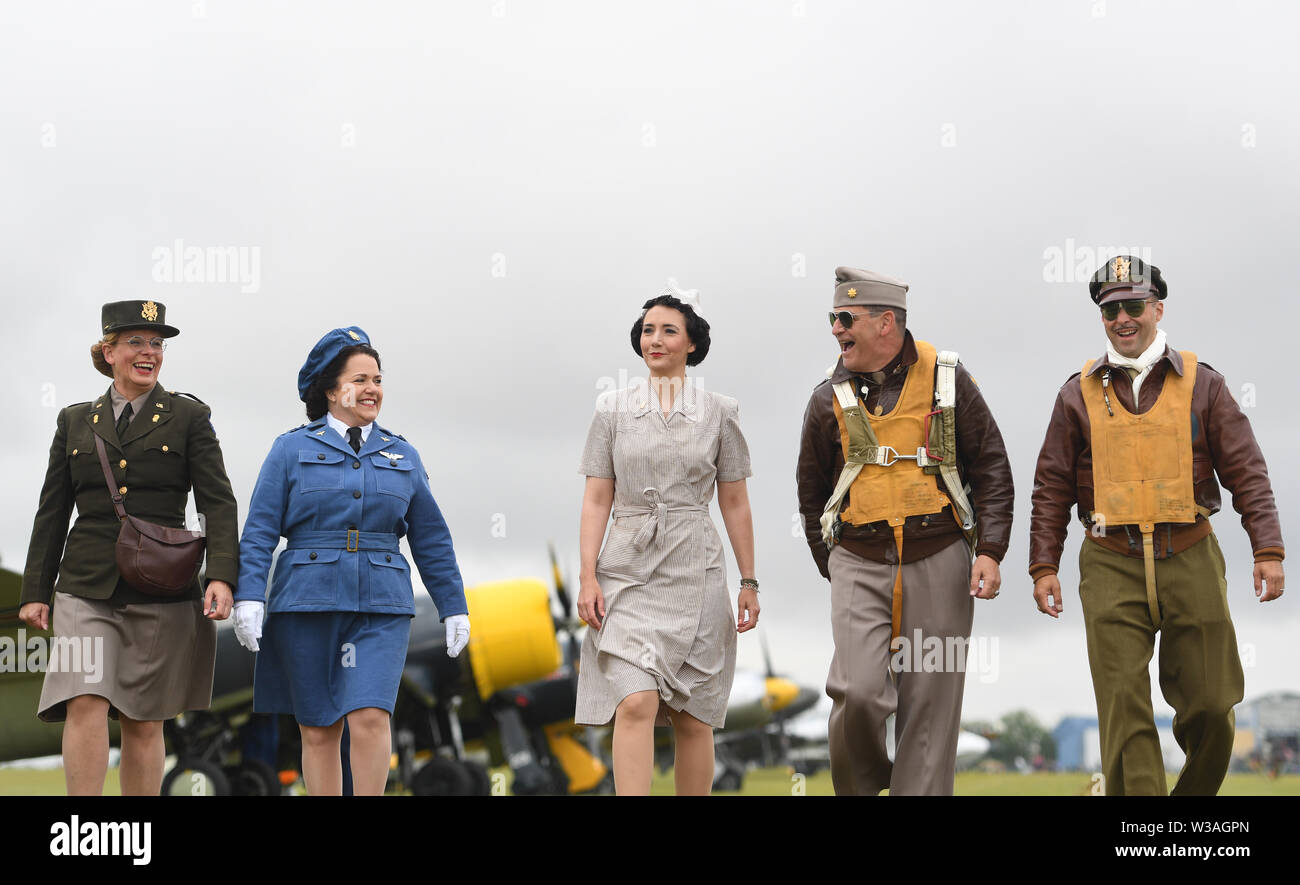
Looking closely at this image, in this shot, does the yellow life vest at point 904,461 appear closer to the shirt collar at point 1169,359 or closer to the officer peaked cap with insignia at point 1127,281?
the shirt collar at point 1169,359

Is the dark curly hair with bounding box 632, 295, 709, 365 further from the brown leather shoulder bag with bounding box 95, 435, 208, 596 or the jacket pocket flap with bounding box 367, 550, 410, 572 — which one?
the brown leather shoulder bag with bounding box 95, 435, 208, 596

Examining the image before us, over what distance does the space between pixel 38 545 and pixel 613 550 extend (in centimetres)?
244

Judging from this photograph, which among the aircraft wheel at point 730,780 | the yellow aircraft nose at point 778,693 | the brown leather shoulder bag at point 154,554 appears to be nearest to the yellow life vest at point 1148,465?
the brown leather shoulder bag at point 154,554

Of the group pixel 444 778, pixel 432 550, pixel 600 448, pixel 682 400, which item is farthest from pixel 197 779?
pixel 682 400

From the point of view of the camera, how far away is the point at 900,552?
5043 millimetres

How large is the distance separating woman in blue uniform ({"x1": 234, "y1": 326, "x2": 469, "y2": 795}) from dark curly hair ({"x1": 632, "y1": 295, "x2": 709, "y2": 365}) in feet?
3.60

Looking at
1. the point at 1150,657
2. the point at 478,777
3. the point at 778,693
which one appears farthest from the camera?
the point at 778,693

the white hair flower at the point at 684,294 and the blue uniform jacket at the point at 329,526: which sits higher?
the white hair flower at the point at 684,294

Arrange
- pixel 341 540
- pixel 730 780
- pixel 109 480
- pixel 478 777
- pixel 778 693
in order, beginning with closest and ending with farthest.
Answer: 1. pixel 341 540
2. pixel 109 480
3. pixel 478 777
4. pixel 778 693
5. pixel 730 780

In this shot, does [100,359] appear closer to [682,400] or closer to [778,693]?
[682,400]

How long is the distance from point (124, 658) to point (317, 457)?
115 cm

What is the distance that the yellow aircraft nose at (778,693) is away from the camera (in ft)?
82.5
